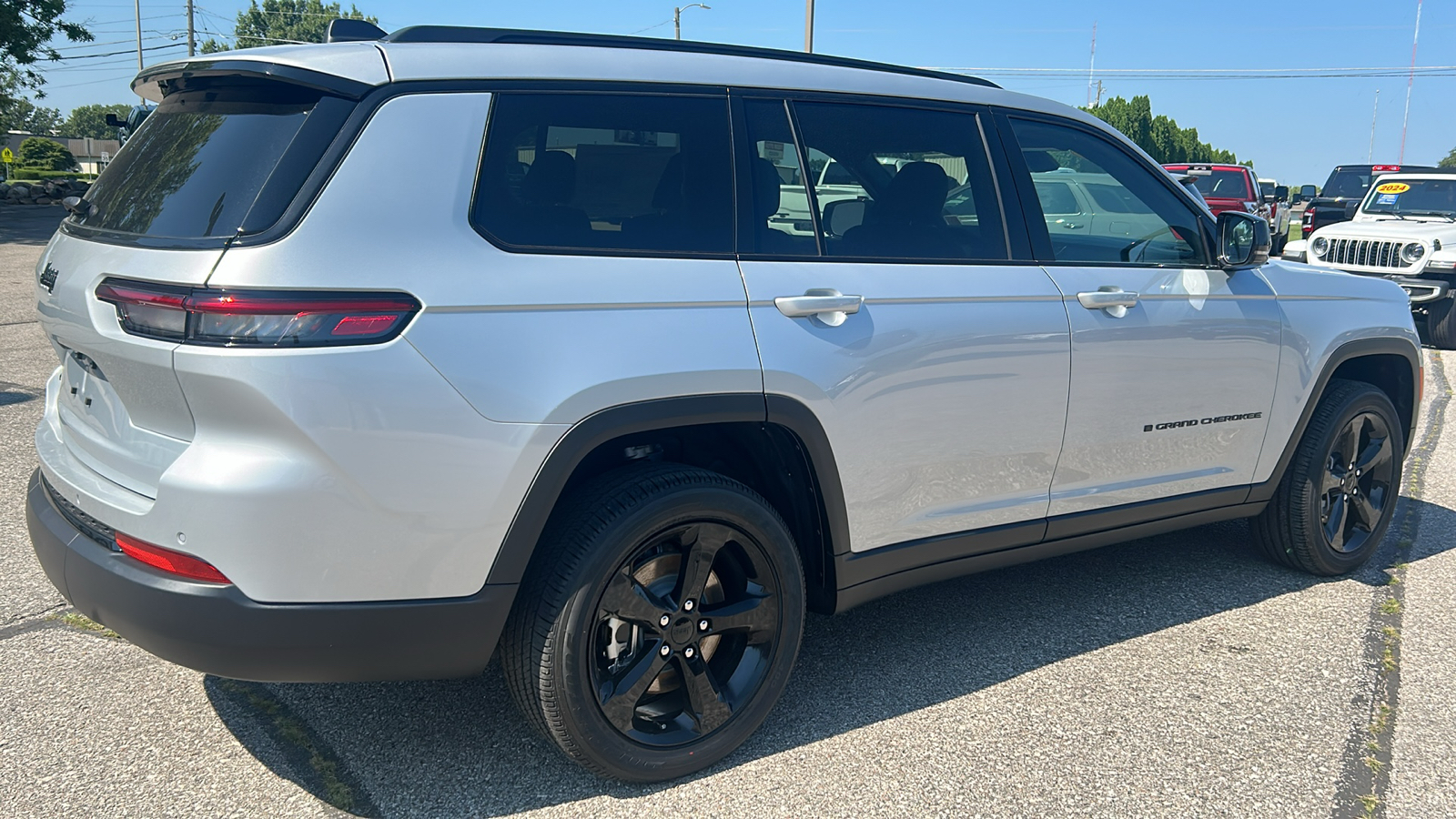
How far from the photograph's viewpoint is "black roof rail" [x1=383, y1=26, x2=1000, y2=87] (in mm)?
2807

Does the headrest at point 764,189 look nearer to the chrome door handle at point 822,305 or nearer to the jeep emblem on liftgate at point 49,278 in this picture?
the chrome door handle at point 822,305

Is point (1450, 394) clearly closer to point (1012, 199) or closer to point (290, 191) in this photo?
point (1012, 199)

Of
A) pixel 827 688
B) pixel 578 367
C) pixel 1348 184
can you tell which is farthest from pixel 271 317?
pixel 1348 184

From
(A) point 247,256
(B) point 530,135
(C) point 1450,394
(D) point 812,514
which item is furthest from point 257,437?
(C) point 1450,394

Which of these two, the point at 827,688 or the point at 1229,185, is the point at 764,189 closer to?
the point at 827,688

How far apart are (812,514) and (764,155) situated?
1020 millimetres

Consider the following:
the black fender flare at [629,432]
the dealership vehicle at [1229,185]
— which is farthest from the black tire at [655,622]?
the dealership vehicle at [1229,185]

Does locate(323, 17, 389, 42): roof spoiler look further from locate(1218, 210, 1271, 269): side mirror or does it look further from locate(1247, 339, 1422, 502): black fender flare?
locate(1247, 339, 1422, 502): black fender flare

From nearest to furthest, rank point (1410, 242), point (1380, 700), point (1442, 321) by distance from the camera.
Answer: point (1380, 700) → point (1442, 321) → point (1410, 242)

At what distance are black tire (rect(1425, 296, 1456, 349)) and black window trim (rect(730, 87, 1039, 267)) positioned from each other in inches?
425

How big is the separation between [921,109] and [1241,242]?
1.43 metres

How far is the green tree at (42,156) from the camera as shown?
4438 cm

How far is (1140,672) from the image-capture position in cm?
368

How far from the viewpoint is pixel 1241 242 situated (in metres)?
4.06
